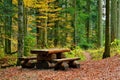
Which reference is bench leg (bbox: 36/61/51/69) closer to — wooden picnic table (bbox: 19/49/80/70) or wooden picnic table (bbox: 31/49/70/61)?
wooden picnic table (bbox: 19/49/80/70)

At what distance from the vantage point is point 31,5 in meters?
25.6

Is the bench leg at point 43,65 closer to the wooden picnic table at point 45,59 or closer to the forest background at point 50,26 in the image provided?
the wooden picnic table at point 45,59

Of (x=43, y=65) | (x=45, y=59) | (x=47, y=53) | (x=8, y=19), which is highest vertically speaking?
(x=8, y=19)

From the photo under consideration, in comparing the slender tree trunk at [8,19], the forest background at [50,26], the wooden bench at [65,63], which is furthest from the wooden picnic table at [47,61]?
the slender tree trunk at [8,19]

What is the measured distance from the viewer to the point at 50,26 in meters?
31.8

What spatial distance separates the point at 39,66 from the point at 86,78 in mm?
3933

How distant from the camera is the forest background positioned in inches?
655

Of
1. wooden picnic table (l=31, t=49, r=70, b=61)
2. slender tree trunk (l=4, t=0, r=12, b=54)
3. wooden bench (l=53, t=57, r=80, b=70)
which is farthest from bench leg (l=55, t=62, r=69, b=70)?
slender tree trunk (l=4, t=0, r=12, b=54)

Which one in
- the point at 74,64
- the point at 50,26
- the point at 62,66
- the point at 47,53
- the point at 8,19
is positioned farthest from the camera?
the point at 50,26

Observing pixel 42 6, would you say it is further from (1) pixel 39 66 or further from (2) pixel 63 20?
(1) pixel 39 66

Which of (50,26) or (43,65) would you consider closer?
(43,65)

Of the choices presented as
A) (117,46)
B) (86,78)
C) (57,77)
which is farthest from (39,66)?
(117,46)

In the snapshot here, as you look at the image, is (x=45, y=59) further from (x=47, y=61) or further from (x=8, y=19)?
(x=8, y=19)

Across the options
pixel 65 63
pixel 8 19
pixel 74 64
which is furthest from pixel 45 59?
pixel 8 19
